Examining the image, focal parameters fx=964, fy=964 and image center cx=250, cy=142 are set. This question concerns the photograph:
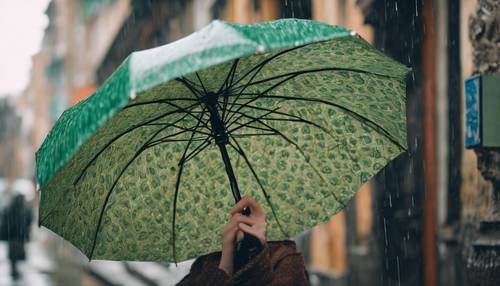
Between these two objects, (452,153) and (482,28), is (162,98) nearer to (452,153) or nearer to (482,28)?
(482,28)

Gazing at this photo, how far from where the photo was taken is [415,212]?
34.3ft

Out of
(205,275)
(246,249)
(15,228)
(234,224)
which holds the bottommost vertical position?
(15,228)

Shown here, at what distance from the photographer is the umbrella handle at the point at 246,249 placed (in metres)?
3.84

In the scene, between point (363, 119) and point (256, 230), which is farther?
point (363, 119)

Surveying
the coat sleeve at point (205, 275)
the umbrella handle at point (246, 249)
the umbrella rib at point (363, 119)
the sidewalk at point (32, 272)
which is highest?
the umbrella rib at point (363, 119)

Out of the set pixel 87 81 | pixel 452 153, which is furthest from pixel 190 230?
pixel 87 81

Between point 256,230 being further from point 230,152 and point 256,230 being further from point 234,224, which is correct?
point 230,152

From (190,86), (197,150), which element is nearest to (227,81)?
(190,86)

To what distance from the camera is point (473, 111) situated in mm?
5941

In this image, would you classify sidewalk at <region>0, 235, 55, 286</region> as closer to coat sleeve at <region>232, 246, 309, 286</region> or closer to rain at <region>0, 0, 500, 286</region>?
rain at <region>0, 0, 500, 286</region>

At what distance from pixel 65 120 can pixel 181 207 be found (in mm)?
906

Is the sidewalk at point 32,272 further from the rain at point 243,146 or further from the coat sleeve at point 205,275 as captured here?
the coat sleeve at point 205,275

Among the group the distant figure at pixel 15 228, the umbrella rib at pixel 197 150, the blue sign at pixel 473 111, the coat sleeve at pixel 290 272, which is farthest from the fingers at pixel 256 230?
the distant figure at pixel 15 228

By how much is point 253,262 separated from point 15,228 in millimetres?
17590
